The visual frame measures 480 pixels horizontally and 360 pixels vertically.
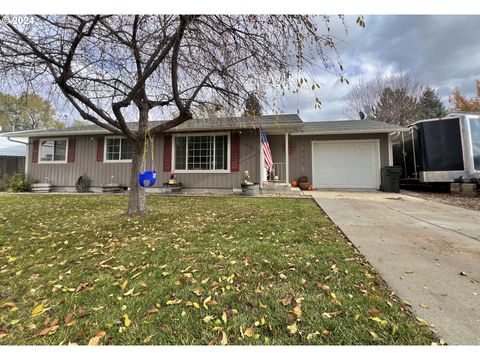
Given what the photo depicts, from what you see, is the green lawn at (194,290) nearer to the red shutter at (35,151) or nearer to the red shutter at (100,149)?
the red shutter at (100,149)

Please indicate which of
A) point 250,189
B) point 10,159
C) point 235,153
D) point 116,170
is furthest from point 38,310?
point 10,159

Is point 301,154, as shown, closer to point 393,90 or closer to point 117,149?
point 117,149

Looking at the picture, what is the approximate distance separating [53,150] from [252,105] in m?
12.3

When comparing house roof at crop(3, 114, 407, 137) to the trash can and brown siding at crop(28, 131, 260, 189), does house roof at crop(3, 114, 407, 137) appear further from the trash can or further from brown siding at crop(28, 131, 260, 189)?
the trash can

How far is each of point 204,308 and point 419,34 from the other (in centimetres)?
595

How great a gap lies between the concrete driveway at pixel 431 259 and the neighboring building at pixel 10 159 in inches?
726

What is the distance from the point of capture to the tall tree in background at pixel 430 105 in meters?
23.6

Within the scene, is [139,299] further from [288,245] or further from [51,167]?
[51,167]

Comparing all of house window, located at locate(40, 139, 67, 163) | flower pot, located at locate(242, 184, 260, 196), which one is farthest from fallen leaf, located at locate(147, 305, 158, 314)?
house window, located at locate(40, 139, 67, 163)

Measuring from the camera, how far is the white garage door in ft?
38.6

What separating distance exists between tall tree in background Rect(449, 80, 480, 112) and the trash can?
61.8ft

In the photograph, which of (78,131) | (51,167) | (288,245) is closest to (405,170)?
(288,245)

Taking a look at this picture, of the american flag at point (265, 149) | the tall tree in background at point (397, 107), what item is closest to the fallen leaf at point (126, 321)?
the american flag at point (265, 149)
